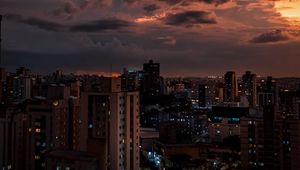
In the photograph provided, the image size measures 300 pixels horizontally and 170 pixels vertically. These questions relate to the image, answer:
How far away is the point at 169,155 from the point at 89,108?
5482 millimetres

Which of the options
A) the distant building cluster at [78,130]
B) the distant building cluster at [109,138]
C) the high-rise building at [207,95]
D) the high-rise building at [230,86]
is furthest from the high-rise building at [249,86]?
the distant building cluster at [78,130]

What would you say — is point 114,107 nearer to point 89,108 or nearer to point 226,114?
point 89,108

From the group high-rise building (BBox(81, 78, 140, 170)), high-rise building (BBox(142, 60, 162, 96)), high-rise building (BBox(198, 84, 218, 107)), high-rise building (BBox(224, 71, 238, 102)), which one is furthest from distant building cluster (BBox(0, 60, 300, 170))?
high-rise building (BBox(224, 71, 238, 102))

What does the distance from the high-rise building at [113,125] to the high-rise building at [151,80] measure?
23.7 metres

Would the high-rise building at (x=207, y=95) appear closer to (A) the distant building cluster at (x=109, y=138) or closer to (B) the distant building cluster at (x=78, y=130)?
(A) the distant building cluster at (x=109, y=138)

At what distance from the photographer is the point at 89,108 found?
38.8 ft

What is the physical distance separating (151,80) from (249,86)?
8.64 m

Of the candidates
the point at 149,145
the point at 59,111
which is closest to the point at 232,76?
the point at 149,145

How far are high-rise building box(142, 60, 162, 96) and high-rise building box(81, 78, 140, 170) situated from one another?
23744mm

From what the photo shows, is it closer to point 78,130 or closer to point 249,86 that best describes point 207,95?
point 249,86

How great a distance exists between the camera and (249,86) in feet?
118

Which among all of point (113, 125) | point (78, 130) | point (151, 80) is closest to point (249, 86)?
point (151, 80)

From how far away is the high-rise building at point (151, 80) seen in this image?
122 ft

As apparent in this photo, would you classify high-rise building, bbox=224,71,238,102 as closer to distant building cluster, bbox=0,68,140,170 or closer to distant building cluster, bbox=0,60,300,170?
distant building cluster, bbox=0,60,300,170
